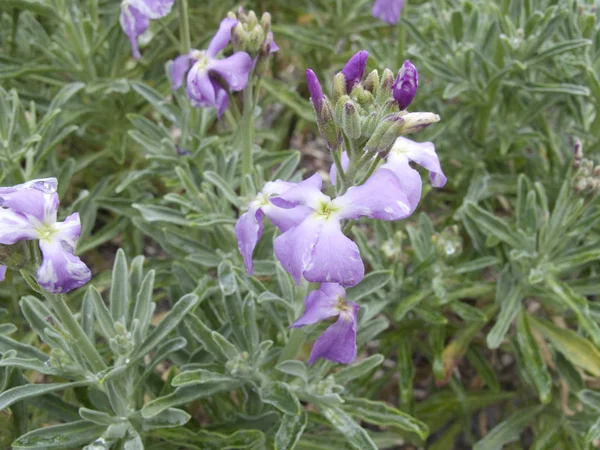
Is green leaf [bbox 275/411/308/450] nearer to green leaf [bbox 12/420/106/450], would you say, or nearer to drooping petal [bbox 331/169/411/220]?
green leaf [bbox 12/420/106/450]

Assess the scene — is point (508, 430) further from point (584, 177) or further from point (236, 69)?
point (236, 69)

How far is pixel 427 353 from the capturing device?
3.18 meters

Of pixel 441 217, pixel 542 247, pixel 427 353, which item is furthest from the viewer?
pixel 441 217

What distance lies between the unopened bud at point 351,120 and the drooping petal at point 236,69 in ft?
2.49

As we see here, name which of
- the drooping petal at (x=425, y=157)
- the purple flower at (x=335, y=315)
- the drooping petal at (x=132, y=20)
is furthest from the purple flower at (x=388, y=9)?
the purple flower at (x=335, y=315)

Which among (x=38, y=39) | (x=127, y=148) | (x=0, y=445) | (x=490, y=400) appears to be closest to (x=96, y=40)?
(x=38, y=39)

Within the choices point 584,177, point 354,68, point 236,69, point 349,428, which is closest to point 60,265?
point 354,68

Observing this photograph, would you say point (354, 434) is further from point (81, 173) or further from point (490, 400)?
point (81, 173)

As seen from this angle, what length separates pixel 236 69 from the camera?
2.26m

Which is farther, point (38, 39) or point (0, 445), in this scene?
point (38, 39)

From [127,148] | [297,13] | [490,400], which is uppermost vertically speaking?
[297,13]

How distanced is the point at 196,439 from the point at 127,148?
6.12 ft

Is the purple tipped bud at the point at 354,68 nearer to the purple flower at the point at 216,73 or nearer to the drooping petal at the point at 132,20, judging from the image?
the purple flower at the point at 216,73

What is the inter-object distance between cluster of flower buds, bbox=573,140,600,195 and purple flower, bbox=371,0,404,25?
Result: 118cm
